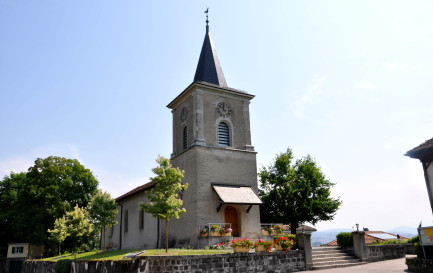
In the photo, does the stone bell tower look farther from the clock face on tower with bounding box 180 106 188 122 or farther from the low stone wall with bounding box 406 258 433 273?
the low stone wall with bounding box 406 258 433 273

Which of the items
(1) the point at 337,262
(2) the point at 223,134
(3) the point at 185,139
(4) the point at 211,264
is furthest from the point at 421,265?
(3) the point at 185,139

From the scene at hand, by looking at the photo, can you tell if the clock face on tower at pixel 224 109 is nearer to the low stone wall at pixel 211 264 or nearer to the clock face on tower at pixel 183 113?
the clock face on tower at pixel 183 113

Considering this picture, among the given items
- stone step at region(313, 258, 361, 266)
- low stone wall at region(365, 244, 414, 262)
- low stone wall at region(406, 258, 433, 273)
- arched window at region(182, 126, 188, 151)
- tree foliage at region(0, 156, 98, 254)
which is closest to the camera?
low stone wall at region(406, 258, 433, 273)

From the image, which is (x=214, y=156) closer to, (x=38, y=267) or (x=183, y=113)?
(x=183, y=113)

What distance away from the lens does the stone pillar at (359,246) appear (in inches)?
746

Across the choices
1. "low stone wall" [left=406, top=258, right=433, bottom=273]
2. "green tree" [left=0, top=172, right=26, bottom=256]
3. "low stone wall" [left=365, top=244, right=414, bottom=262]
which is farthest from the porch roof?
"green tree" [left=0, top=172, right=26, bottom=256]

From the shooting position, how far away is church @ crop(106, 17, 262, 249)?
22984 mm

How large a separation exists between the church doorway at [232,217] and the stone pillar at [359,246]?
780cm

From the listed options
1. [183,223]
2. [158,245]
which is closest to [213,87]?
[183,223]

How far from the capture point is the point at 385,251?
2006 centimetres

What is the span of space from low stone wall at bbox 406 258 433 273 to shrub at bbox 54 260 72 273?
18.9 m

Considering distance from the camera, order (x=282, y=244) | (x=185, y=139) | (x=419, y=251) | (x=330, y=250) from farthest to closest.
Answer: (x=185, y=139), (x=330, y=250), (x=282, y=244), (x=419, y=251)

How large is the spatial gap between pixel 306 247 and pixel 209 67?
16993 mm

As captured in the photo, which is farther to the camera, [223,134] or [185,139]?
[185,139]
